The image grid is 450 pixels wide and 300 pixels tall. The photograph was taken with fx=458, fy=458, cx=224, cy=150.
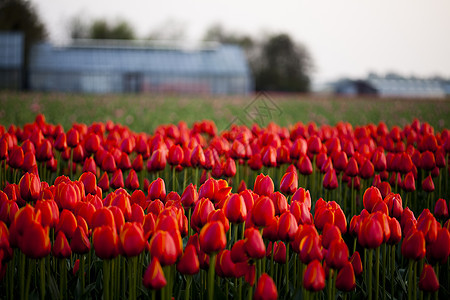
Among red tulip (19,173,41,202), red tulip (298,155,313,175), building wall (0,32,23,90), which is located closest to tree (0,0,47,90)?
building wall (0,32,23,90)

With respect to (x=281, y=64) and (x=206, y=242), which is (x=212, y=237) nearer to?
(x=206, y=242)

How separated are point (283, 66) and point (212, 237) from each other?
2145 inches

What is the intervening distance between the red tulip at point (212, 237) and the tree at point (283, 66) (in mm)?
51625

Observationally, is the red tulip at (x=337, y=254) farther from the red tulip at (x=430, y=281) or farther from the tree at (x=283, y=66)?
the tree at (x=283, y=66)

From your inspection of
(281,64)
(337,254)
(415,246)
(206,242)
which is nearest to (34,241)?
(206,242)

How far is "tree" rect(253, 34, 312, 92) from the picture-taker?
5284 cm

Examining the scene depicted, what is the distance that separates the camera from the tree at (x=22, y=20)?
131 feet

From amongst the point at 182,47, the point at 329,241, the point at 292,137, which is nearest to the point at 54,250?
the point at 329,241

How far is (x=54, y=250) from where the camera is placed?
1630 millimetres

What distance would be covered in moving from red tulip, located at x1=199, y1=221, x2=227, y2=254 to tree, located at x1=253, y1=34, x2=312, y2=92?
51.6 metres

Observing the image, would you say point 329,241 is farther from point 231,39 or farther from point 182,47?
point 231,39

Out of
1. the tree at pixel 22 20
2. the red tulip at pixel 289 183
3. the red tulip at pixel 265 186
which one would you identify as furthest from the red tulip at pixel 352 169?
the tree at pixel 22 20

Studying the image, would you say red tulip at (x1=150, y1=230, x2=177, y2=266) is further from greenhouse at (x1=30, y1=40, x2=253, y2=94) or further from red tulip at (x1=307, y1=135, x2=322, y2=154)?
greenhouse at (x1=30, y1=40, x2=253, y2=94)

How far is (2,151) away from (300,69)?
5333cm
